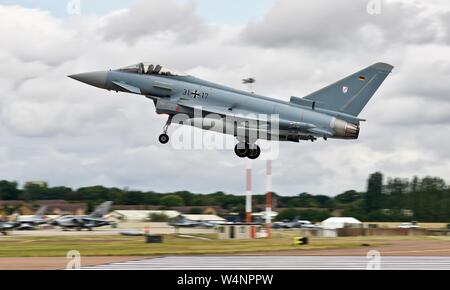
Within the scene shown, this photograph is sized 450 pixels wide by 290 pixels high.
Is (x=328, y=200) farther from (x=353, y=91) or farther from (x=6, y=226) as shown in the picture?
(x=353, y=91)

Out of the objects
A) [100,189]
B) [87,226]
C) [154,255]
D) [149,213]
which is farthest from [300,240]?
[100,189]

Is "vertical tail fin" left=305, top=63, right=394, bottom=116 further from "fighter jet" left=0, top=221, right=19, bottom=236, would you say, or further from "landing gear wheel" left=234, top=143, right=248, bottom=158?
"fighter jet" left=0, top=221, right=19, bottom=236

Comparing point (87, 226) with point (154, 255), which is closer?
point (154, 255)

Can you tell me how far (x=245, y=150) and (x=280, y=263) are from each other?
6.74m

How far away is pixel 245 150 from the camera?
37.5 metres

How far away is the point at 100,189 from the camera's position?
122 metres

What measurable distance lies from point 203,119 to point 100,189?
295 feet

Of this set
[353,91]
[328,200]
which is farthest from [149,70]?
[328,200]

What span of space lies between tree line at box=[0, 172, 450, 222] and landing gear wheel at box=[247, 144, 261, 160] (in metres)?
77.9

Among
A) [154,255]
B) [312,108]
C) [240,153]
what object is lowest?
[154,255]

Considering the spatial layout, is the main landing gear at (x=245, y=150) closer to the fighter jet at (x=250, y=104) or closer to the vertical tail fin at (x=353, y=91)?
the fighter jet at (x=250, y=104)
